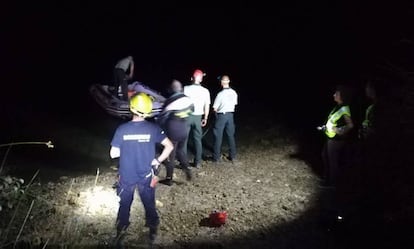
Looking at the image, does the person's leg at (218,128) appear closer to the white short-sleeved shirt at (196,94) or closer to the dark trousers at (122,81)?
the white short-sleeved shirt at (196,94)

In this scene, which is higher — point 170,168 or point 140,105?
point 140,105

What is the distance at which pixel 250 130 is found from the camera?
12.8 metres

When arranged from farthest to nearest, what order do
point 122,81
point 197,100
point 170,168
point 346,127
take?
point 122,81 < point 197,100 < point 170,168 < point 346,127

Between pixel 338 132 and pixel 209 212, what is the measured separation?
8.28 feet

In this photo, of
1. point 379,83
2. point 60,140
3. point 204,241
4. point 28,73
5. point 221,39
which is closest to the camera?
point 204,241

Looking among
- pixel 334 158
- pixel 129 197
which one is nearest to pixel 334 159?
pixel 334 158

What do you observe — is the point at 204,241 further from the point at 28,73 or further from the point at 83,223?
the point at 28,73

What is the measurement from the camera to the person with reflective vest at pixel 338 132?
7.47 metres

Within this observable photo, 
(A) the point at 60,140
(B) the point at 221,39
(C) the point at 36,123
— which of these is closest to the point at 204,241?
(A) the point at 60,140

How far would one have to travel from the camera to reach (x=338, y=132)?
759cm

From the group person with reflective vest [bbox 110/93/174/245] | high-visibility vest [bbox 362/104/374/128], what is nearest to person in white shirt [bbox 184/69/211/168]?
high-visibility vest [bbox 362/104/374/128]

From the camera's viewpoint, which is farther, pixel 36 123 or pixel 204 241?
pixel 36 123

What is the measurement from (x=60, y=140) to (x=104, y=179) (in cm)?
386

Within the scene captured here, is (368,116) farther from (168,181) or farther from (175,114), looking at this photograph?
(168,181)
